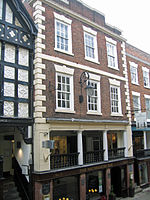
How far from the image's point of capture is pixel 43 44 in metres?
12.0

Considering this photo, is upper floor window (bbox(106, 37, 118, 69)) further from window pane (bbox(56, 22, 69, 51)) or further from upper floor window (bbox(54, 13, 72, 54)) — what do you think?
window pane (bbox(56, 22, 69, 51))

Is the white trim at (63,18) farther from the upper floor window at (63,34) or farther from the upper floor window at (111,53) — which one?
the upper floor window at (111,53)

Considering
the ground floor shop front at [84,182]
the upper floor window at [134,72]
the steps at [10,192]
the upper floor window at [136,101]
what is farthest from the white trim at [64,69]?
the upper floor window at [134,72]

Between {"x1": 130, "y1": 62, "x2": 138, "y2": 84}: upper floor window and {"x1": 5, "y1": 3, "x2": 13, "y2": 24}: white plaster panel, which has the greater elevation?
{"x1": 5, "y1": 3, "x2": 13, "y2": 24}: white plaster panel

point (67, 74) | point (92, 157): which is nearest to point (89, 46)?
point (67, 74)

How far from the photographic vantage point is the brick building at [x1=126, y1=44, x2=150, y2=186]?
18.1m

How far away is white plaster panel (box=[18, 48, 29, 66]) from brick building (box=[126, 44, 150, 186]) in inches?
386

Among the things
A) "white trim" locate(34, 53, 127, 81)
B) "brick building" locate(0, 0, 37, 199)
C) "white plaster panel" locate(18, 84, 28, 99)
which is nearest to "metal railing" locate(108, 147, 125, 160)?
"white trim" locate(34, 53, 127, 81)

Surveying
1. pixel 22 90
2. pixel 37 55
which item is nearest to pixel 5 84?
pixel 22 90

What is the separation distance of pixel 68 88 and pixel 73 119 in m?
1.97

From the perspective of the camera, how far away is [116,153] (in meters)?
16.1

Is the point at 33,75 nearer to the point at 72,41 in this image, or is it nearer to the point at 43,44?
the point at 43,44

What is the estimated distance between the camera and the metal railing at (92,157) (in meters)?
13.6

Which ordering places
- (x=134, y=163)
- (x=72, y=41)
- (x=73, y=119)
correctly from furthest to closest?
(x=134, y=163), (x=72, y=41), (x=73, y=119)
